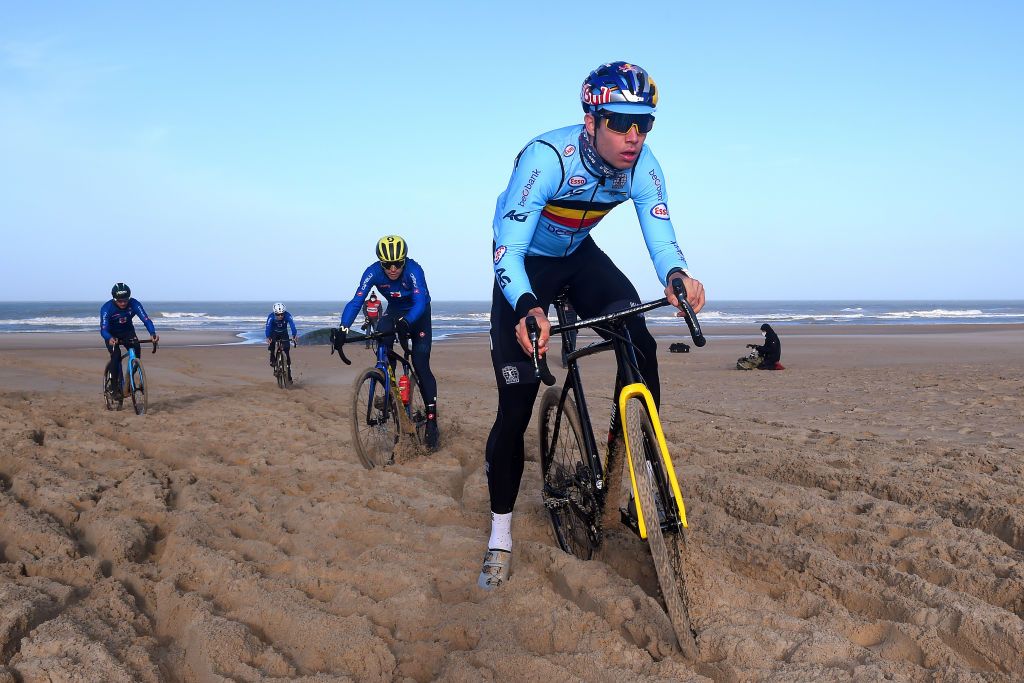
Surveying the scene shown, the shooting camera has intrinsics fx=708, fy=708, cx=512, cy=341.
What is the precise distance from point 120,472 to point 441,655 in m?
4.14

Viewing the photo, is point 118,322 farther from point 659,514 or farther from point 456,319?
point 456,319

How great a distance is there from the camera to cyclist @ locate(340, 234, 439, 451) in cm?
695

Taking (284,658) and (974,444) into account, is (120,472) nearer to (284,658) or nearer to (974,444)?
(284,658)

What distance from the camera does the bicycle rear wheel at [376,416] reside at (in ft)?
21.8

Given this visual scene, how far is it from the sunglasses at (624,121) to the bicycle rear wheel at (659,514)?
1.20 meters

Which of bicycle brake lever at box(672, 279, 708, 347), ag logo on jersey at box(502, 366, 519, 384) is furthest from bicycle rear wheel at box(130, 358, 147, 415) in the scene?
bicycle brake lever at box(672, 279, 708, 347)

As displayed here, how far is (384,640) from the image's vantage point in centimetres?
296

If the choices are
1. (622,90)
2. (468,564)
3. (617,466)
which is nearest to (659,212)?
(622,90)

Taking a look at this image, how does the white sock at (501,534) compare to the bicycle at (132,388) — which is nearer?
the white sock at (501,534)

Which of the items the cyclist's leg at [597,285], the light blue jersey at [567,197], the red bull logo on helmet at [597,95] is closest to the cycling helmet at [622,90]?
the red bull logo on helmet at [597,95]

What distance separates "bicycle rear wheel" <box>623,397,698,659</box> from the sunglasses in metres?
1.20

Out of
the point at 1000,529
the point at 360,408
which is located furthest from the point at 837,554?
the point at 360,408

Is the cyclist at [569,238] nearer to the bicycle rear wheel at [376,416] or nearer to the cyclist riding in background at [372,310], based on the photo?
the bicycle rear wheel at [376,416]

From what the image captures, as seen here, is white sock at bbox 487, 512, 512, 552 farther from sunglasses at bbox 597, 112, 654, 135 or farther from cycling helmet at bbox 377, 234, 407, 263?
cycling helmet at bbox 377, 234, 407, 263
